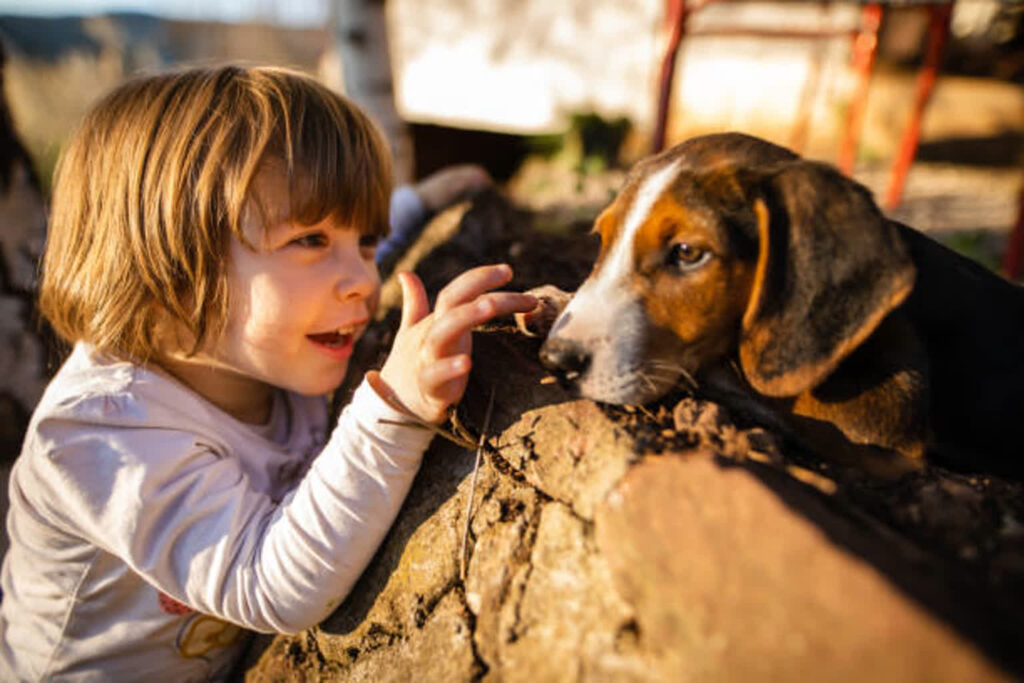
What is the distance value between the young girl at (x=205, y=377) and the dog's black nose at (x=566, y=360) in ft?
0.50

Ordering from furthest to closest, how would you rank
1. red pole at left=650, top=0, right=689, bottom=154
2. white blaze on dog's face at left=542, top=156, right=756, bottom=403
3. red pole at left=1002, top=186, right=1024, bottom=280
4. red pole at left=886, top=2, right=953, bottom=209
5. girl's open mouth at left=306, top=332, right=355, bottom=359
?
1. red pole at left=886, top=2, right=953, bottom=209
2. red pole at left=650, top=0, right=689, bottom=154
3. red pole at left=1002, top=186, right=1024, bottom=280
4. girl's open mouth at left=306, top=332, right=355, bottom=359
5. white blaze on dog's face at left=542, top=156, right=756, bottom=403

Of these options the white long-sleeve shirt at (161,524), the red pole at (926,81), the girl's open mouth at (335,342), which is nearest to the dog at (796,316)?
the white long-sleeve shirt at (161,524)

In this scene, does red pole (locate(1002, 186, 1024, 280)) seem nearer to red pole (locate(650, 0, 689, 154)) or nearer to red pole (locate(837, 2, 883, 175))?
red pole (locate(837, 2, 883, 175))

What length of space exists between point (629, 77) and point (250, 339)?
9.84 meters

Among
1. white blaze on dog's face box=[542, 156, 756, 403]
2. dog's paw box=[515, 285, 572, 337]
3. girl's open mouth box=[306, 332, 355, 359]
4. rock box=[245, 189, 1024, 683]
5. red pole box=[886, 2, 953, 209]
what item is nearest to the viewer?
rock box=[245, 189, 1024, 683]

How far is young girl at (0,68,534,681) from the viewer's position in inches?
65.4

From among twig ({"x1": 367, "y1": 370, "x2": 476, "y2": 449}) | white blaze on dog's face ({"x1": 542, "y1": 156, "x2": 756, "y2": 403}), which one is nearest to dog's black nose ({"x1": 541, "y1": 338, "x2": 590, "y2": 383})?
white blaze on dog's face ({"x1": 542, "y1": 156, "x2": 756, "y2": 403})

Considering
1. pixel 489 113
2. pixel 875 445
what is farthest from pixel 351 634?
pixel 489 113

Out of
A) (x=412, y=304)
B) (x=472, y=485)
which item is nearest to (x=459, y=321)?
(x=412, y=304)

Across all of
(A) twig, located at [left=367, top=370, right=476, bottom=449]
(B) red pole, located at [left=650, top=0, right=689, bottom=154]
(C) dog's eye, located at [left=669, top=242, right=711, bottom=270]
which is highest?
(B) red pole, located at [left=650, top=0, right=689, bottom=154]

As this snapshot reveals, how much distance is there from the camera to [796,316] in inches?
64.8

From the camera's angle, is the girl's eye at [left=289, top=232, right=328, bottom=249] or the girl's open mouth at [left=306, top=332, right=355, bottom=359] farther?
→ the girl's open mouth at [left=306, top=332, right=355, bottom=359]

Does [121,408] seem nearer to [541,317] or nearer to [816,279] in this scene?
[541,317]

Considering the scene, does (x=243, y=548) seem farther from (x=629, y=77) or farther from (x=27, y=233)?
(x=629, y=77)
